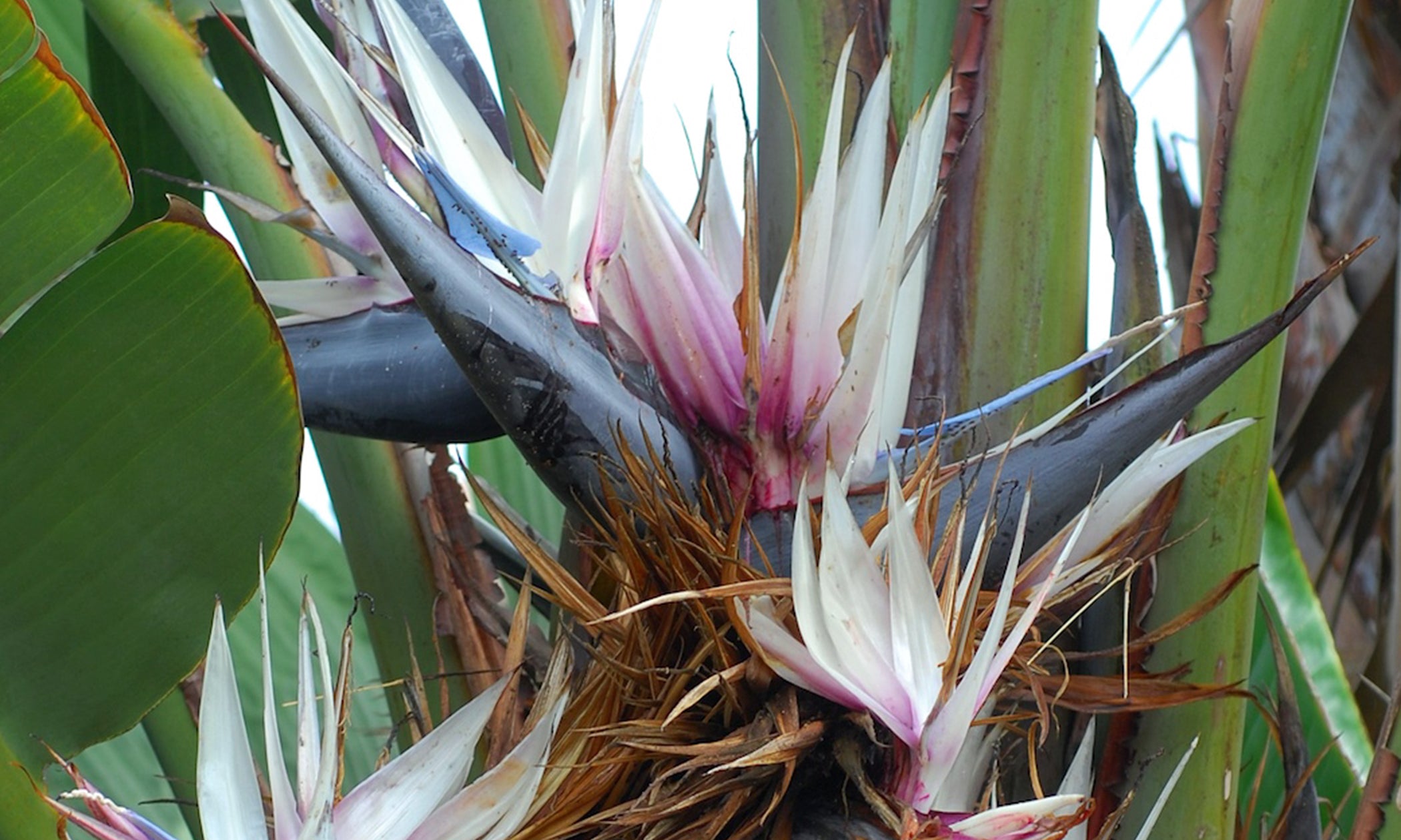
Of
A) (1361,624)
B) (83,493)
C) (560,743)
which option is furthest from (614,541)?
(1361,624)

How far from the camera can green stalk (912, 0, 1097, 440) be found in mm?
427

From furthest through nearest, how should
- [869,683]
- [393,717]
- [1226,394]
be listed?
[393,717]
[1226,394]
[869,683]

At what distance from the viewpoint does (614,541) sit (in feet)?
1.18

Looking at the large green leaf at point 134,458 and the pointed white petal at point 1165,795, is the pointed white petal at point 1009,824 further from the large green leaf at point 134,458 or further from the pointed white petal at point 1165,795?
the large green leaf at point 134,458

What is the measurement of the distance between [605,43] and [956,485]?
0.16 meters

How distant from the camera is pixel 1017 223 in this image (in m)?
0.43

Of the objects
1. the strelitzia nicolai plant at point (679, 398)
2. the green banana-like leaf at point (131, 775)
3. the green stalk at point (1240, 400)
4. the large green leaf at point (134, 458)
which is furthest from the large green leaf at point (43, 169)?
the green banana-like leaf at point (131, 775)

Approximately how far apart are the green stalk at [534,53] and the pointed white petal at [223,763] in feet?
0.78

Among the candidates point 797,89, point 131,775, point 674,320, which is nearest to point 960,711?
point 674,320

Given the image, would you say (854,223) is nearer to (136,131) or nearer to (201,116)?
(201,116)

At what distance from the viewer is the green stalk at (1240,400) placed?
41 centimetres

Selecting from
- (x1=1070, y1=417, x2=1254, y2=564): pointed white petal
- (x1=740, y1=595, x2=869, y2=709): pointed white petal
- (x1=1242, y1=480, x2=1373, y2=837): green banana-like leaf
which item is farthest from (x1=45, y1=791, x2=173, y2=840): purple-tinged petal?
(x1=1242, y1=480, x2=1373, y2=837): green banana-like leaf

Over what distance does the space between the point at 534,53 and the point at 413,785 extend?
0.93 feet

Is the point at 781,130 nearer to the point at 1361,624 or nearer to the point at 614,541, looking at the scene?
the point at 614,541
